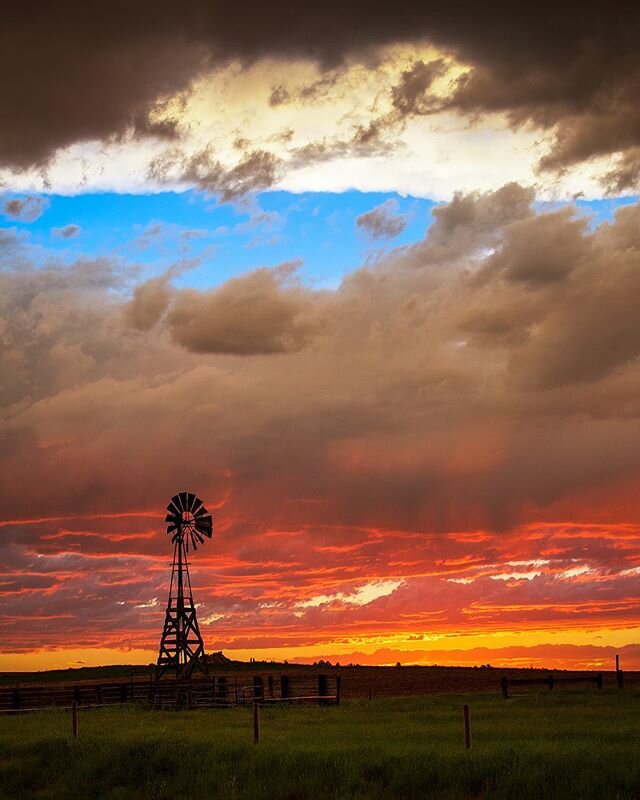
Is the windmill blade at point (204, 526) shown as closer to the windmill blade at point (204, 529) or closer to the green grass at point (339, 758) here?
the windmill blade at point (204, 529)

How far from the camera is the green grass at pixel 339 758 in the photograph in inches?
911

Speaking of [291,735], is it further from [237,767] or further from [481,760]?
[481,760]

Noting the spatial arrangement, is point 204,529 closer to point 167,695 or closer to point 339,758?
point 167,695

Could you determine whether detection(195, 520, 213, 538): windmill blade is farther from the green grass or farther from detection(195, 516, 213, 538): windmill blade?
the green grass

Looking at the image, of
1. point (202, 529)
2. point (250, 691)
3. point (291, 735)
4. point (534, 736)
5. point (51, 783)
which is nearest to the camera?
point (51, 783)

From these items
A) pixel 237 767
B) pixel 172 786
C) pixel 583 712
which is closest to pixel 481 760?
pixel 237 767

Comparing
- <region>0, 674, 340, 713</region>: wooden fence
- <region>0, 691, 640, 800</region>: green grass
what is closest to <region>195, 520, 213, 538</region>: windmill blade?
<region>0, 674, 340, 713</region>: wooden fence

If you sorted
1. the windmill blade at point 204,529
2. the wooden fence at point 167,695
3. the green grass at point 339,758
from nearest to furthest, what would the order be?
the green grass at point 339,758, the wooden fence at point 167,695, the windmill blade at point 204,529

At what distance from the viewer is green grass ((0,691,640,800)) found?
23.1m

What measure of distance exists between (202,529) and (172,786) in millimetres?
33925

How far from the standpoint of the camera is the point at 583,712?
39.0 metres

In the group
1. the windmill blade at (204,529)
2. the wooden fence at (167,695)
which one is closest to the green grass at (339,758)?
the wooden fence at (167,695)

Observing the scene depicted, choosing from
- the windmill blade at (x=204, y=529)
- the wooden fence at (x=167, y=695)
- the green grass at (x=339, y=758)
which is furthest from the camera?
the windmill blade at (x=204, y=529)

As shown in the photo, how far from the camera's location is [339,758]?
2566 cm
